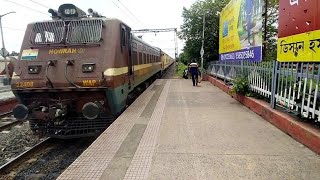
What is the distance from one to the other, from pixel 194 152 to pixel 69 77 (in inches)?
150

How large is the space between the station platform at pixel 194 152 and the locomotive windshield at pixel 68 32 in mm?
2264

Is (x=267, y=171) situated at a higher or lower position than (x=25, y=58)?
lower

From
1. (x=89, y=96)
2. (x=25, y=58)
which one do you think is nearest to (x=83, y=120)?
(x=89, y=96)

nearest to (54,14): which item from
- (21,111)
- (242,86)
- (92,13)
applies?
(92,13)

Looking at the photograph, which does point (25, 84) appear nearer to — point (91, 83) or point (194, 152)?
point (91, 83)

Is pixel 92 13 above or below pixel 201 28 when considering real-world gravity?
below

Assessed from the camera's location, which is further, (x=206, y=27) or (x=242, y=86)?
(x=206, y=27)

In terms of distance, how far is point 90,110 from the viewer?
6590 mm

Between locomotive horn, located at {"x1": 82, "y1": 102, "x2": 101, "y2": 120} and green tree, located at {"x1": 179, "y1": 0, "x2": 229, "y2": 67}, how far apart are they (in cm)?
1803

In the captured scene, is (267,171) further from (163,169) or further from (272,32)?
(272,32)

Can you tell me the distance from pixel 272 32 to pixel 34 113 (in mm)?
18337

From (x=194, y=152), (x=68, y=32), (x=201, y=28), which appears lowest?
(x=194, y=152)

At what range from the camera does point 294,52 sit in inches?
241

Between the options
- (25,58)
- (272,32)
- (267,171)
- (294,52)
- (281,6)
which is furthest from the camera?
(272,32)
